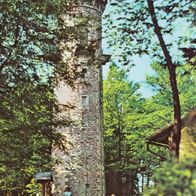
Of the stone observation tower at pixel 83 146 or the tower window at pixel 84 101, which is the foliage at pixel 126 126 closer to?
the stone observation tower at pixel 83 146

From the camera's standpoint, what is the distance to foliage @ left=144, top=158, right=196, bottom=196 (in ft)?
12.8

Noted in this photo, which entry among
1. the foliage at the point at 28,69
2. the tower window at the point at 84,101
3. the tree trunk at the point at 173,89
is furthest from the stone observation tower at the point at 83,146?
the tree trunk at the point at 173,89

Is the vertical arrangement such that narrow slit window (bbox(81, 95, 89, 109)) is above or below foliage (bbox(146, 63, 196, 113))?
below

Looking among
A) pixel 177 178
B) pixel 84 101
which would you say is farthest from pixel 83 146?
pixel 177 178

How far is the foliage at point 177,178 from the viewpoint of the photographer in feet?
12.8

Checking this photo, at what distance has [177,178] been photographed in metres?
3.96

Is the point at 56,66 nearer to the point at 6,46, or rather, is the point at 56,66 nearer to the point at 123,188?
the point at 6,46

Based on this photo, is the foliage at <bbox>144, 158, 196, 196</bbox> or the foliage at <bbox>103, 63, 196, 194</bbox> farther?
the foliage at <bbox>103, 63, 196, 194</bbox>

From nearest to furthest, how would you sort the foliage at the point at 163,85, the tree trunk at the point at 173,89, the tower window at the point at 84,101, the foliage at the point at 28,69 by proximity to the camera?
the tree trunk at the point at 173,89, the foliage at the point at 28,69, the tower window at the point at 84,101, the foliage at the point at 163,85

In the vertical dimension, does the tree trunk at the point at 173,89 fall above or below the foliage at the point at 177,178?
above

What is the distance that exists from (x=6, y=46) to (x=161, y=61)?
499 cm

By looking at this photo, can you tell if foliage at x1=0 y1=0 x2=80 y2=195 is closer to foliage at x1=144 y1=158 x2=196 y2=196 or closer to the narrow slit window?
foliage at x1=144 y1=158 x2=196 y2=196

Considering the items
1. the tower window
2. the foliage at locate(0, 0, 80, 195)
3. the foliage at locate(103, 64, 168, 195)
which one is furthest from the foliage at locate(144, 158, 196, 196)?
the foliage at locate(103, 64, 168, 195)

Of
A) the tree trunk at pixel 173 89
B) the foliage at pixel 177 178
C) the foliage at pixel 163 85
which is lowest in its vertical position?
the foliage at pixel 177 178
